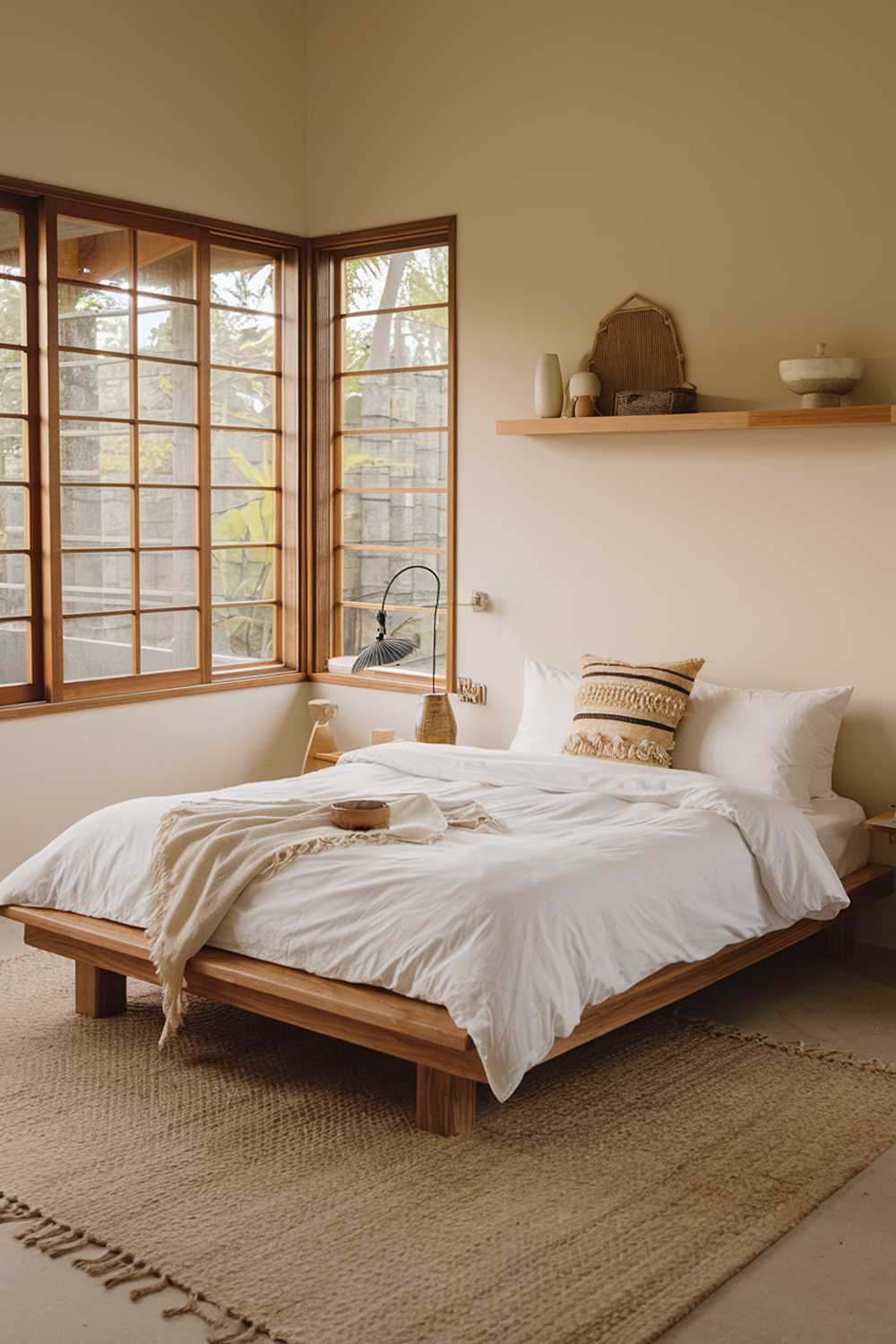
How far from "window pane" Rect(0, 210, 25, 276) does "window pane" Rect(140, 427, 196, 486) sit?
30.2 inches

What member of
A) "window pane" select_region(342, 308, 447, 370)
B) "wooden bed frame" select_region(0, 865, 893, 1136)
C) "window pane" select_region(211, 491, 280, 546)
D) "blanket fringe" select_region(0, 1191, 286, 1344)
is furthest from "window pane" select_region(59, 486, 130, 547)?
"blanket fringe" select_region(0, 1191, 286, 1344)

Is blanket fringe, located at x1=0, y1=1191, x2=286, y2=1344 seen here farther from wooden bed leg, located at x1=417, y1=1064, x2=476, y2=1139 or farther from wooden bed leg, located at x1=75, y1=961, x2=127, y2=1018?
wooden bed leg, located at x1=75, y1=961, x2=127, y2=1018

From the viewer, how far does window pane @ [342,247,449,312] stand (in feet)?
18.7

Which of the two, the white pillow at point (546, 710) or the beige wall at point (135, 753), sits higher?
the white pillow at point (546, 710)

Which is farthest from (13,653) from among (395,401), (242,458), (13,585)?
(395,401)

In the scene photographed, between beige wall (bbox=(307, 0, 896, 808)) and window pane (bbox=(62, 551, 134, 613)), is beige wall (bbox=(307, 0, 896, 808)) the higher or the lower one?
the higher one

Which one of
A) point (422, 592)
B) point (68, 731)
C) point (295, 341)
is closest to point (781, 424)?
point (422, 592)

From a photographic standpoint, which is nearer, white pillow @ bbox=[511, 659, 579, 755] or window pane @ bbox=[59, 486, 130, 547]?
white pillow @ bbox=[511, 659, 579, 755]

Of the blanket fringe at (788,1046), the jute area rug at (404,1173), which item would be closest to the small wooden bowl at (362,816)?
the jute area rug at (404,1173)

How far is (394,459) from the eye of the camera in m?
5.94

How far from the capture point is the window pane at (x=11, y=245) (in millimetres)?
4941

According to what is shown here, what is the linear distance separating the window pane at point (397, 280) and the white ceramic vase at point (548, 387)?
71 centimetres

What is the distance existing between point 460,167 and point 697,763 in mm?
2565

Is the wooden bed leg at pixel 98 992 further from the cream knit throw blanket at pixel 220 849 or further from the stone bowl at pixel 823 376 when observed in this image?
the stone bowl at pixel 823 376
